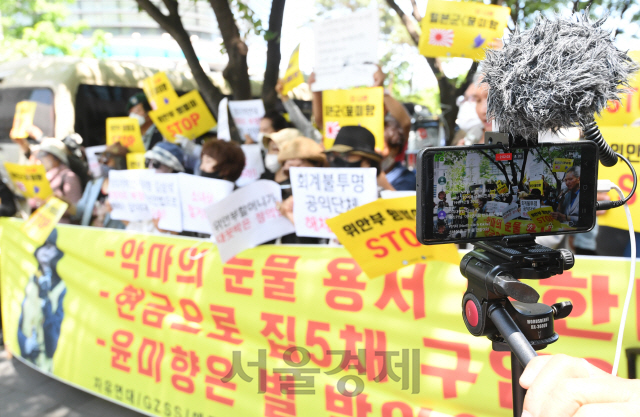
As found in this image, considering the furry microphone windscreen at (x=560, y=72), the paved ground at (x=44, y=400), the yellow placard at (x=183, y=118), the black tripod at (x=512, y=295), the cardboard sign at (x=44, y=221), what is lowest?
the paved ground at (x=44, y=400)

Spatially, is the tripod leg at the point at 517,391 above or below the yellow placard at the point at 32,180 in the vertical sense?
below

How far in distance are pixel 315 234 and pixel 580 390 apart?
6.56 feet

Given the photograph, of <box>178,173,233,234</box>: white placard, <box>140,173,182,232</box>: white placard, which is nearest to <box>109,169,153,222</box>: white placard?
<box>140,173,182,232</box>: white placard

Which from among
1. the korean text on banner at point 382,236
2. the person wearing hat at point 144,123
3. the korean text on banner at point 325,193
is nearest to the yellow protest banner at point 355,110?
the korean text on banner at point 325,193

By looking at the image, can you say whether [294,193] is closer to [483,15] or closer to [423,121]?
[483,15]

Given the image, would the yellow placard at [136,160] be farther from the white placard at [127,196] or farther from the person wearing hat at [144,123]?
the person wearing hat at [144,123]

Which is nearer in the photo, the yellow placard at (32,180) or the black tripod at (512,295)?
the black tripod at (512,295)

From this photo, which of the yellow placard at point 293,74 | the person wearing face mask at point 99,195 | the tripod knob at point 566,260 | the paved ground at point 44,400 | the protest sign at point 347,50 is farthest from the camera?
the person wearing face mask at point 99,195

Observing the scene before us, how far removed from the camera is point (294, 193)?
255 centimetres

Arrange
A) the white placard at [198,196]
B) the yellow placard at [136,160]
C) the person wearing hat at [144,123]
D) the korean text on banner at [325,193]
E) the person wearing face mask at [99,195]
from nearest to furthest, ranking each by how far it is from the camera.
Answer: the korean text on banner at [325,193] → the white placard at [198,196] → the yellow placard at [136,160] → the person wearing face mask at [99,195] → the person wearing hat at [144,123]

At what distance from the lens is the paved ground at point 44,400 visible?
3281 mm

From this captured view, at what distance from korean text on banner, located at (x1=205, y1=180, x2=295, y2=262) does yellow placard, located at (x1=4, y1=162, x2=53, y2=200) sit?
7.42 feet

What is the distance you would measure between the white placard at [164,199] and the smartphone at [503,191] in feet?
7.79

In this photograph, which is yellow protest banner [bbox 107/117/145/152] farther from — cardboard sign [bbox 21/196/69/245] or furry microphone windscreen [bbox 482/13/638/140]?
furry microphone windscreen [bbox 482/13/638/140]
